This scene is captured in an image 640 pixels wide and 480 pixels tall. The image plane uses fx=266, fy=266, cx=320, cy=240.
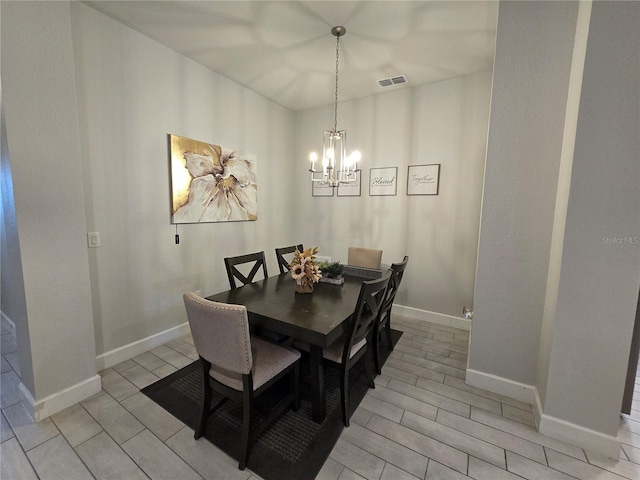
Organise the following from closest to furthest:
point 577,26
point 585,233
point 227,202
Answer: point 585,233
point 577,26
point 227,202

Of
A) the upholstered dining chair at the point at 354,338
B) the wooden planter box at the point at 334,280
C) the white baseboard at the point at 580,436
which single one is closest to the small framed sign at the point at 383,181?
the wooden planter box at the point at 334,280

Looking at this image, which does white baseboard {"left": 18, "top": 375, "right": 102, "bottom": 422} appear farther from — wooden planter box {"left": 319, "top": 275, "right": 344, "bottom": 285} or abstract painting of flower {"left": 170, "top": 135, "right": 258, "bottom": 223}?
wooden planter box {"left": 319, "top": 275, "right": 344, "bottom": 285}

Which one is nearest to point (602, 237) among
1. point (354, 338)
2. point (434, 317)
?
point (354, 338)

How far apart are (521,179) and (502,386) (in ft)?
5.21

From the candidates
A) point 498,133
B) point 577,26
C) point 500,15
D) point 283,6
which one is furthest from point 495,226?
point 283,6

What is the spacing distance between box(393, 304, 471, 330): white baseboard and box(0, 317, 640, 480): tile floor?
3.65 ft

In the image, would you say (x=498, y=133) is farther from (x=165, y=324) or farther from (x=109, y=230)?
(x=165, y=324)

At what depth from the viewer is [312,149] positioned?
4.14 m

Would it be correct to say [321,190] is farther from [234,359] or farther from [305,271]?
[234,359]

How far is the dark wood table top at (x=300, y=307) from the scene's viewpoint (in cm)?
156

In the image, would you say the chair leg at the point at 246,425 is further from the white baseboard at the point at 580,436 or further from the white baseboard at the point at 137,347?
the white baseboard at the point at 580,436

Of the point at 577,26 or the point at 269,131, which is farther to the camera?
the point at 269,131

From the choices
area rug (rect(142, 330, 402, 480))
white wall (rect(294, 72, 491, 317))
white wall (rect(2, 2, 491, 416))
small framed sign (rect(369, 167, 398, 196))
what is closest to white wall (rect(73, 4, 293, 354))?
white wall (rect(2, 2, 491, 416))

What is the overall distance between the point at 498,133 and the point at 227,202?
2785mm
